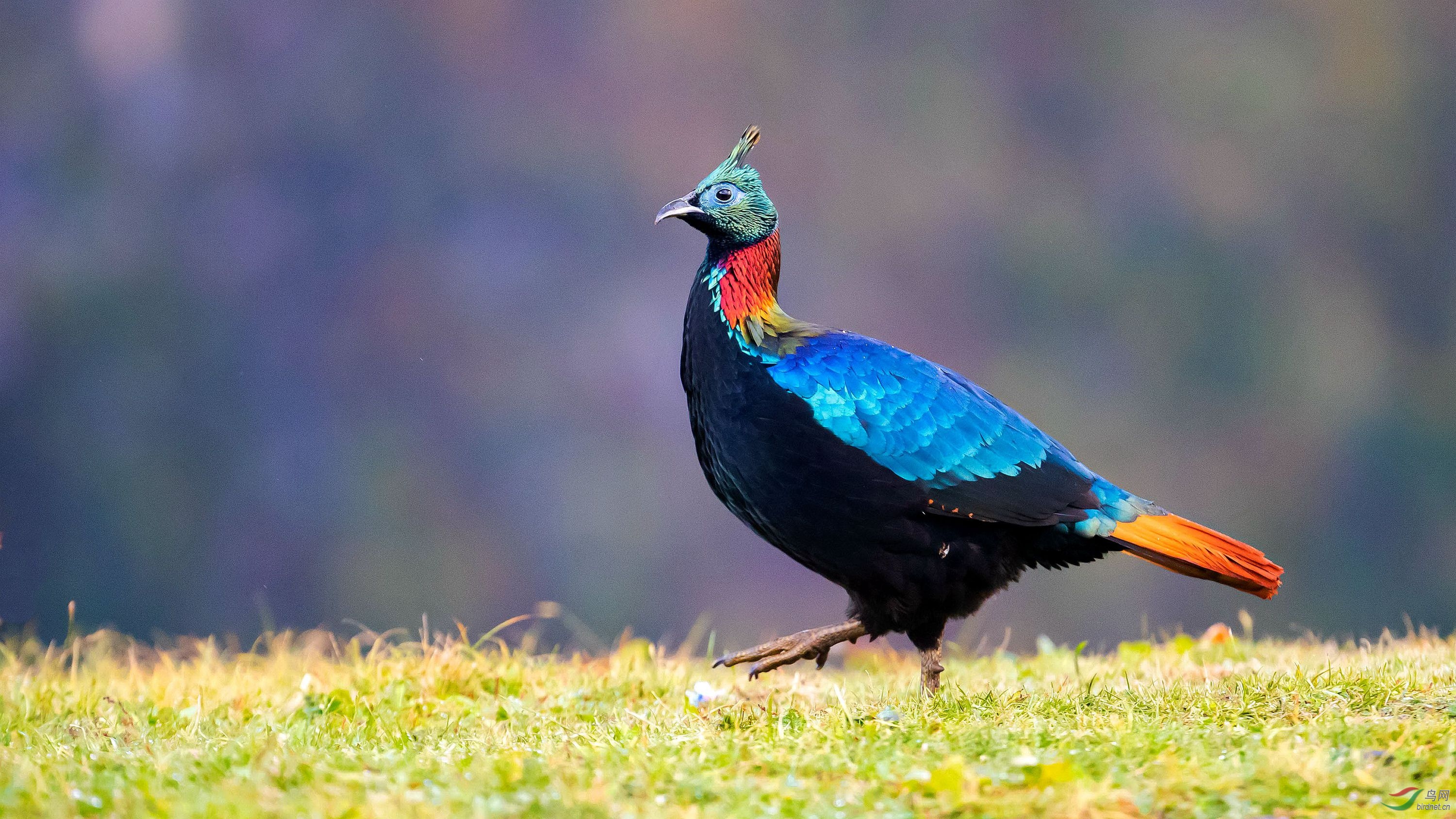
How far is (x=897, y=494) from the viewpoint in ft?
12.8

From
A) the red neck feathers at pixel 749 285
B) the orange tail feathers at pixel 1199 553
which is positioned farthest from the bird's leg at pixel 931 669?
the red neck feathers at pixel 749 285

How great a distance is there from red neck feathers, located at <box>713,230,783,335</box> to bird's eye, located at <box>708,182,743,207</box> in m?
0.17

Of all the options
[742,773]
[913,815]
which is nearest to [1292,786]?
[913,815]

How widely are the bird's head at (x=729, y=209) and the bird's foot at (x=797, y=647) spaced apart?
140 cm

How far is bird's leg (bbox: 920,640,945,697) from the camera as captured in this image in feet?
13.2

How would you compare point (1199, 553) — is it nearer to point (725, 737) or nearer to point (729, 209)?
point (725, 737)

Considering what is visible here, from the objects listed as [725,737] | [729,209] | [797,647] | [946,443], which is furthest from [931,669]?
[729,209]

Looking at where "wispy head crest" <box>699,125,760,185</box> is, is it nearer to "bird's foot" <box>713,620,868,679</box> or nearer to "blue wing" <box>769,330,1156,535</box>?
"blue wing" <box>769,330,1156,535</box>

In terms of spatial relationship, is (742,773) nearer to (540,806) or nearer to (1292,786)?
(540,806)

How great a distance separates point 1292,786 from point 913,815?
83 cm

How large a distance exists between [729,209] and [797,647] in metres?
1.56

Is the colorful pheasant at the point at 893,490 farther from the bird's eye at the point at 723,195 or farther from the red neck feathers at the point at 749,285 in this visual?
the bird's eye at the point at 723,195

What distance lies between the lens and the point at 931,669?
159 inches

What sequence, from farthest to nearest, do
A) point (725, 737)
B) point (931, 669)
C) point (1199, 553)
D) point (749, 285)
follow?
point (749, 285) < point (931, 669) < point (1199, 553) < point (725, 737)
